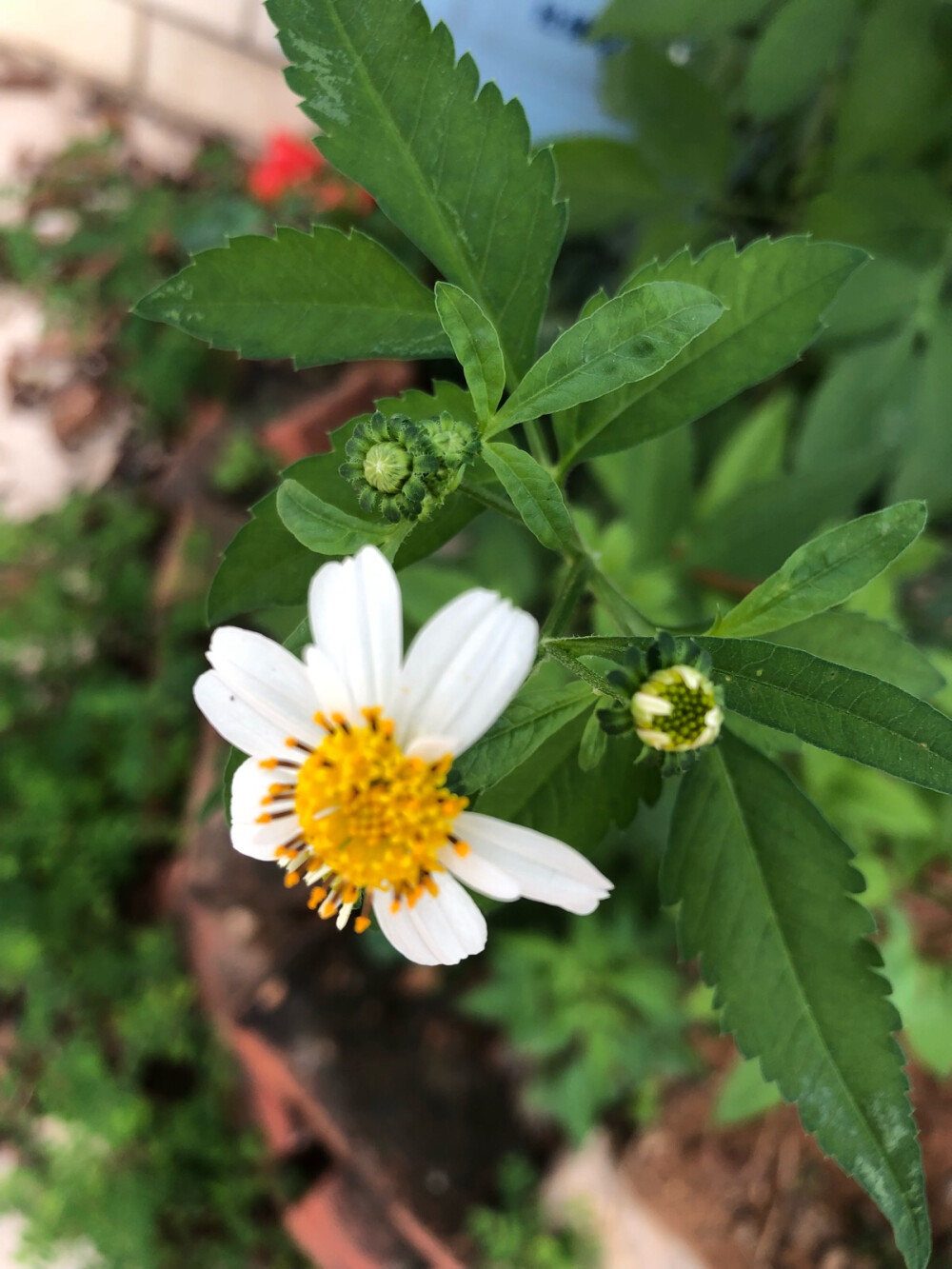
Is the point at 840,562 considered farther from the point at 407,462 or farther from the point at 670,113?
the point at 670,113

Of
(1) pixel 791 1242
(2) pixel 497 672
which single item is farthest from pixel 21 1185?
(2) pixel 497 672

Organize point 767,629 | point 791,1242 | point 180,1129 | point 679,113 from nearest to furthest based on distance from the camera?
point 767,629
point 679,113
point 791,1242
point 180,1129

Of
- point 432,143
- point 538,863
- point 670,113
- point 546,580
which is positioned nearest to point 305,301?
point 432,143

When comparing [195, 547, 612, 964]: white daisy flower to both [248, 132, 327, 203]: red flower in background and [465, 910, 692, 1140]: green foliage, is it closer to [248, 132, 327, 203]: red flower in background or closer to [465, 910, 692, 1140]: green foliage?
[465, 910, 692, 1140]: green foliage

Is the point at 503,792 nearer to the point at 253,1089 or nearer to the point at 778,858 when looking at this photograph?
the point at 778,858

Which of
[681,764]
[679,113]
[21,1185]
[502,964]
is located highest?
[679,113]

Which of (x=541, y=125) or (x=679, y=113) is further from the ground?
(x=679, y=113)

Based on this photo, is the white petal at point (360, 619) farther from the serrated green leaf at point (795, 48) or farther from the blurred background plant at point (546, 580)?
the serrated green leaf at point (795, 48)

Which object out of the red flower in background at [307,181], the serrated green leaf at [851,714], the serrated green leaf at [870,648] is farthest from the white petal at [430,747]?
the red flower in background at [307,181]
